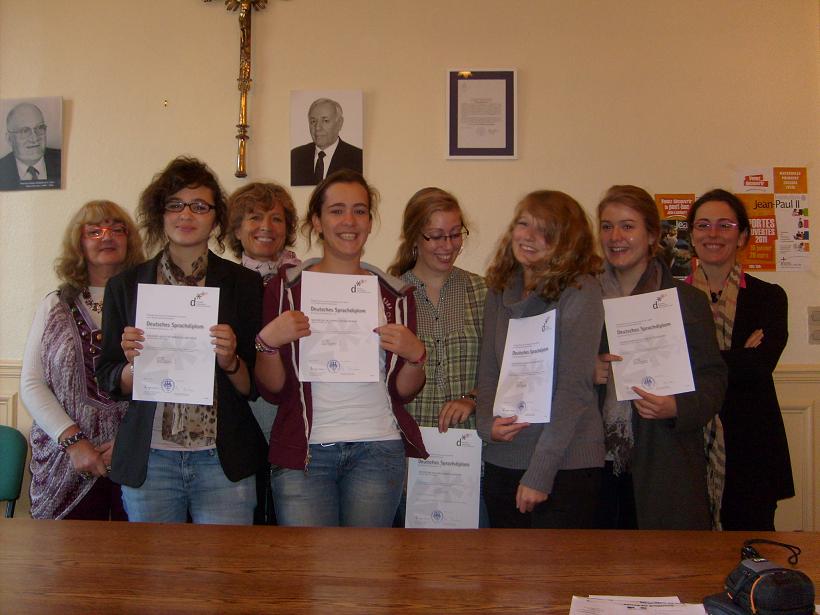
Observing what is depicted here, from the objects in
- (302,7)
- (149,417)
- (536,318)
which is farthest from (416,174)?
(149,417)

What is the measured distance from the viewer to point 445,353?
242 centimetres

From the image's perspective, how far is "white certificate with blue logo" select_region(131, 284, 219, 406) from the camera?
1980mm

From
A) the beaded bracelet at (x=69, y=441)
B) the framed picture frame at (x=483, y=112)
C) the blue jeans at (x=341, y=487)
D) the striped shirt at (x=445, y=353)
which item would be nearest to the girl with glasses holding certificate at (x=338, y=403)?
the blue jeans at (x=341, y=487)

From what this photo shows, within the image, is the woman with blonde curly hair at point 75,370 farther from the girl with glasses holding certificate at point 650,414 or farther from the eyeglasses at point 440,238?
Answer: the girl with glasses holding certificate at point 650,414

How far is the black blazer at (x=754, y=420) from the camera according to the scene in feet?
8.46

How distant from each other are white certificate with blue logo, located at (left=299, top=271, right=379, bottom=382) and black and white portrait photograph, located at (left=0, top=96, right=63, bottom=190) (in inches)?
107

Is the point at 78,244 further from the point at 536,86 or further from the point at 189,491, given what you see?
the point at 536,86

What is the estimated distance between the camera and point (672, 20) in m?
3.85

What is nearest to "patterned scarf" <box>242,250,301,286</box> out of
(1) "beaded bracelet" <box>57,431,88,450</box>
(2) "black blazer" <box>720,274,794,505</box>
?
(1) "beaded bracelet" <box>57,431,88,450</box>

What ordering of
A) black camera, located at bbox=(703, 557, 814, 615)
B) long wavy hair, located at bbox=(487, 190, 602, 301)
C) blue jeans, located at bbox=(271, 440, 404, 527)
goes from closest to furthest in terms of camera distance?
black camera, located at bbox=(703, 557, 814, 615) → blue jeans, located at bbox=(271, 440, 404, 527) → long wavy hair, located at bbox=(487, 190, 602, 301)

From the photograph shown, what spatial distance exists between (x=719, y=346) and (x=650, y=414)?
70cm

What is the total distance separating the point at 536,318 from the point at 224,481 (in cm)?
108

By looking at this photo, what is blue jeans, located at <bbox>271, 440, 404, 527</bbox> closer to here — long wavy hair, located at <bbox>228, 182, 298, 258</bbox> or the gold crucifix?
long wavy hair, located at <bbox>228, 182, 298, 258</bbox>

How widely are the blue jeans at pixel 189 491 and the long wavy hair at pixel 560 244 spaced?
1.14 meters
